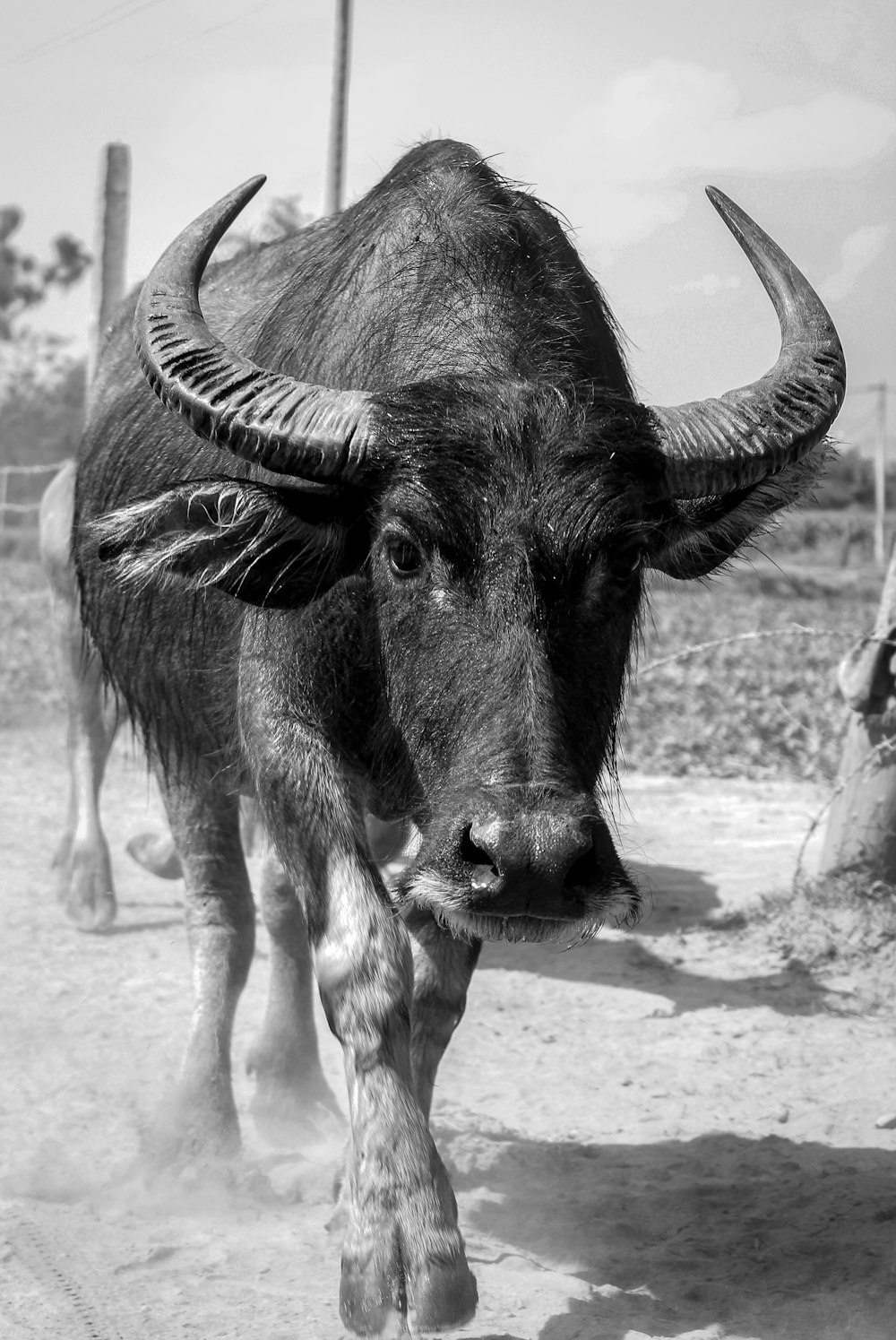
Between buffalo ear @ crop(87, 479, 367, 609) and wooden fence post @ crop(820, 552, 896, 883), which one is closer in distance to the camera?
buffalo ear @ crop(87, 479, 367, 609)

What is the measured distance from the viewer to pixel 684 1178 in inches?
155

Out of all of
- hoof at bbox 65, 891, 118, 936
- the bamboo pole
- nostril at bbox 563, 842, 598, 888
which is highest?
the bamboo pole

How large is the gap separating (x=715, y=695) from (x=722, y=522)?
8.71 m

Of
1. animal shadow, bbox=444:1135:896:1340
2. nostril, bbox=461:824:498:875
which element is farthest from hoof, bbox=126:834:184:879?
nostril, bbox=461:824:498:875

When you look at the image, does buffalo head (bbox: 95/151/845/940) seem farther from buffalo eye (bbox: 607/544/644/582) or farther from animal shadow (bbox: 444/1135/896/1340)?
animal shadow (bbox: 444/1135/896/1340)

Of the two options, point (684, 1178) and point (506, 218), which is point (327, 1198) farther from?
point (506, 218)

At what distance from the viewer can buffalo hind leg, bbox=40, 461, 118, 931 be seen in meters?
6.82

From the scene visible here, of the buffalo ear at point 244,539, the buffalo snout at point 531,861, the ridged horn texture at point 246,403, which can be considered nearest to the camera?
the buffalo snout at point 531,861

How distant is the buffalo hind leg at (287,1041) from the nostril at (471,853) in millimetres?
1727

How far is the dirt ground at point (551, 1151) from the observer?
3230 millimetres

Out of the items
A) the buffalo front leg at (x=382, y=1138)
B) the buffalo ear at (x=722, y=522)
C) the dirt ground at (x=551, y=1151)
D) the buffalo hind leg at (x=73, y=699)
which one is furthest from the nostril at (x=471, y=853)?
the buffalo hind leg at (x=73, y=699)

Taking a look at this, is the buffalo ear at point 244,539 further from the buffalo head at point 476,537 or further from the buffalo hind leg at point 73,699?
the buffalo hind leg at point 73,699

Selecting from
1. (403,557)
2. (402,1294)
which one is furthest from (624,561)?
(402,1294)

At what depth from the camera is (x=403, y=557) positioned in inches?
124
